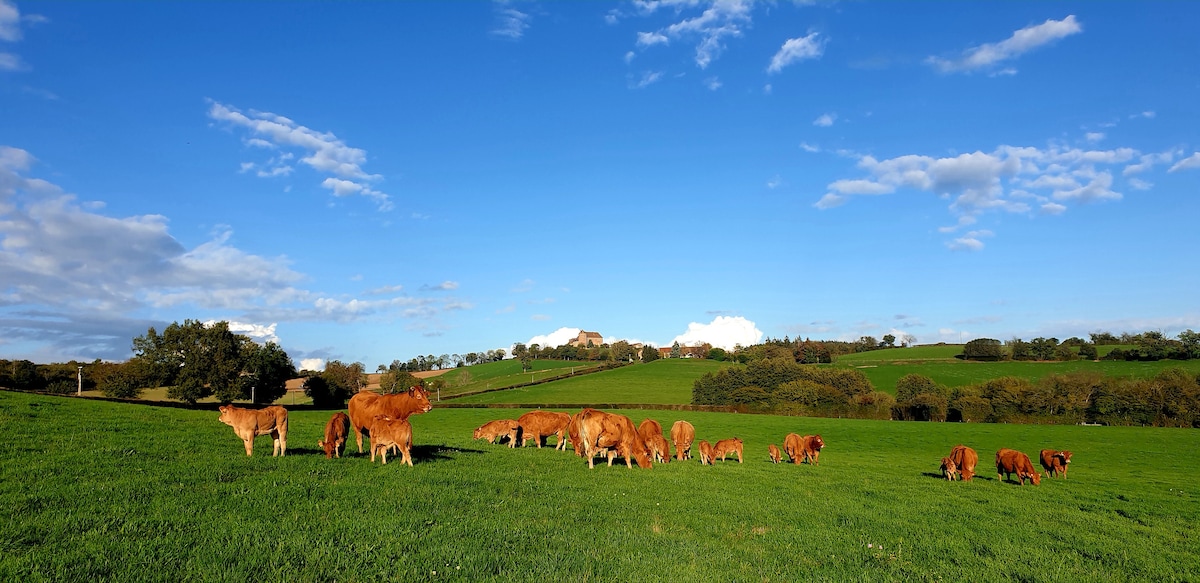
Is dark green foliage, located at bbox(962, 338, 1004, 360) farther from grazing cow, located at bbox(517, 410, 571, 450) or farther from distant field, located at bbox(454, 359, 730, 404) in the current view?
grazing cow, located at bbox(517, 410, 571, 450)

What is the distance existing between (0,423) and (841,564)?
21.5 metres

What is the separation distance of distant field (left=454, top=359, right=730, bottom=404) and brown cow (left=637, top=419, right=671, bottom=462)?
7843 centimetres

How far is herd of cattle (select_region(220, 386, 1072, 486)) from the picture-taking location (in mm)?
16203

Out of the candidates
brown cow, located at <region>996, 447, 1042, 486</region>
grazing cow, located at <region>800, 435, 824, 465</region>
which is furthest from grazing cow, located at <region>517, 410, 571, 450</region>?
brown cow, located at <region>996, 447, 1042, 486</region>

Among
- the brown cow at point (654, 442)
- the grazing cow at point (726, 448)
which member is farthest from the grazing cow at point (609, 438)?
the grazing cow at point (726, 448)

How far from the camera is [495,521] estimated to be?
10836 mm

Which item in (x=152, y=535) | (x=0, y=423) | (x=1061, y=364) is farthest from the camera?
(x=1061, y=364)

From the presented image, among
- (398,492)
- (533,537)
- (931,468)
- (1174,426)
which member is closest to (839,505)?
(533,537)

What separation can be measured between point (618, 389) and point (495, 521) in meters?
107

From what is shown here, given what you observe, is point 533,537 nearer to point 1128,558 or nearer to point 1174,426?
point 1128,558

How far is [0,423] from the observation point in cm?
1684

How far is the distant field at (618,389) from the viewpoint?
4195 inches

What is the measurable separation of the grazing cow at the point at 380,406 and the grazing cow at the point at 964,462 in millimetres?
20586

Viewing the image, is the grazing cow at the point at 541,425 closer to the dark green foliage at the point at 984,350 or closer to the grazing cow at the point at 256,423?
the grazing cow at the point at 256,423
